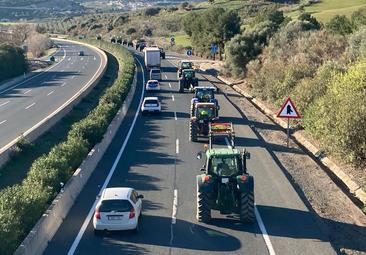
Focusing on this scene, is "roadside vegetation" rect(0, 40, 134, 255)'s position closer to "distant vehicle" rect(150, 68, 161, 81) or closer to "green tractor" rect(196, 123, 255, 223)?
"green tractor" rect(196, 123, 255, 223)

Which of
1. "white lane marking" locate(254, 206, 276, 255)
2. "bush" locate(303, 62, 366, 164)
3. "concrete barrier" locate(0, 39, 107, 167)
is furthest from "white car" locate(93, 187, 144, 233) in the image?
"concrete barrier" locate(0, 39, 107, 167)

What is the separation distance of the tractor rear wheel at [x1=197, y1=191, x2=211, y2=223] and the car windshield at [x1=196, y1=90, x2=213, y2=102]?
2166 cm

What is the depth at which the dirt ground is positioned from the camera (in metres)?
17.9

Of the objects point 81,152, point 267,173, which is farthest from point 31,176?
point 267,173

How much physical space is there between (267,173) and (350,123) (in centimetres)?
480

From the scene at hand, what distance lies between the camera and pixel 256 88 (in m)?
54.4

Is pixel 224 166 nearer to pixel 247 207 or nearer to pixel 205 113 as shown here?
pixel 247 207

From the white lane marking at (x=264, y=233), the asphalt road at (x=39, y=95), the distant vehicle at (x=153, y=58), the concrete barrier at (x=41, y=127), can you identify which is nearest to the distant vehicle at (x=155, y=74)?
the asphalt road at (x=39, y=95)

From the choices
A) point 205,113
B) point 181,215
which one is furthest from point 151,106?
point 181,215

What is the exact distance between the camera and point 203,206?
1853 cm

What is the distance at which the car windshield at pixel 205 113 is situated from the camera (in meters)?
33.5

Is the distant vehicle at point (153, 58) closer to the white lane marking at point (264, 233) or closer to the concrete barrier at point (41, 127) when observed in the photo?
the concrete barrier at point (41, 127)

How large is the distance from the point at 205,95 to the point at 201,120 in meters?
7.94

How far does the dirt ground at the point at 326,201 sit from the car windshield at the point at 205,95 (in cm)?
687
